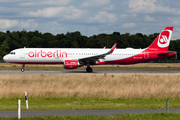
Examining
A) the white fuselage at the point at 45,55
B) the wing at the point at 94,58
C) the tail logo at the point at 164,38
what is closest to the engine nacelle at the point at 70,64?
the wing at the point at 94,58

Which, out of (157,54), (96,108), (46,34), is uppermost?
(46,34)

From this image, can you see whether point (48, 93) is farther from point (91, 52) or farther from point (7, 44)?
point (7, 44)

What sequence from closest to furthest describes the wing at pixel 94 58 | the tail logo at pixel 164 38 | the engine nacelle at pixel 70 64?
the engine nacelle at pixel 70 64 → the wing at pixel 94 58 → the tail logo at pixel 164 38

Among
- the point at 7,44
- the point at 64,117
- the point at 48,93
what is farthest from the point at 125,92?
the point at 7,44

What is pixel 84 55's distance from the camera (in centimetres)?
4000

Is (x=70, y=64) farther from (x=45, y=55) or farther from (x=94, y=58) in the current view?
(x=45, y=55)

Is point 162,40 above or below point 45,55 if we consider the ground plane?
above

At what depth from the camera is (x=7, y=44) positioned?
94.2 m

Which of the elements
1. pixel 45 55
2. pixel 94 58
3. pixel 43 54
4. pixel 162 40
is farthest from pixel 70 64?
pixel 162 40

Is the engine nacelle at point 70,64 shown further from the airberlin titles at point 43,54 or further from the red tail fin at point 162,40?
the red tail fin at point 162,40

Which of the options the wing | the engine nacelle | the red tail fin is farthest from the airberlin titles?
the red tail fin

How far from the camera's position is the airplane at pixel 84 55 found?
38.2 metres

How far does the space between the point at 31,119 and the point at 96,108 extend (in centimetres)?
421

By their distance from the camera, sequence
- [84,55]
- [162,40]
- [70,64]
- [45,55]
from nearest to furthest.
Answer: [70,64] < [45,55] < [84,55] < [162,40]
